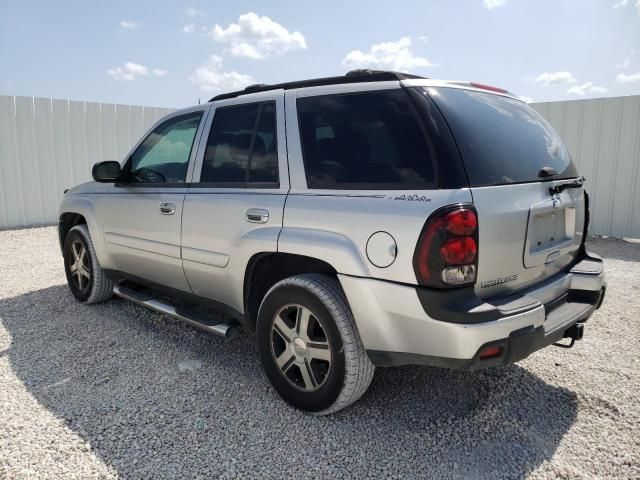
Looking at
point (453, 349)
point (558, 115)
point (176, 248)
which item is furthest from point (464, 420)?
point (558, 115)

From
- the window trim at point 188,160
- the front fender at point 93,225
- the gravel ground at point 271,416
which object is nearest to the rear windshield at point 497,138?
the gravel ground at point 271,416

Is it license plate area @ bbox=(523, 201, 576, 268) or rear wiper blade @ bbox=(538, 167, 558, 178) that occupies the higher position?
rear wiper blade @ bbox=(538, 167, 558, 178)

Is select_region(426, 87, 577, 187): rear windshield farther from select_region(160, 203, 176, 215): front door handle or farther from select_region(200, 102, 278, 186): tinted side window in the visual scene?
select_region(160, 203, 176, 215): front door handle

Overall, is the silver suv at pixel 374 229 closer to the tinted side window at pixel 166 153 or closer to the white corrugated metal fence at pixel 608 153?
the tinted side window at pixel 166 153

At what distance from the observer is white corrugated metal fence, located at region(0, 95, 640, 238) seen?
8383 mm

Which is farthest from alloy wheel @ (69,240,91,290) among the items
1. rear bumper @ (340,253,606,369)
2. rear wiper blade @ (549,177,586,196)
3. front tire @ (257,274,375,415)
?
rear wiper blade @ (549,177,586,196)

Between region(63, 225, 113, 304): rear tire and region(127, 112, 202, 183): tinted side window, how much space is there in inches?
40.2

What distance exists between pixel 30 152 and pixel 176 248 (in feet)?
26.3

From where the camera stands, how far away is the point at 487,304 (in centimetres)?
213

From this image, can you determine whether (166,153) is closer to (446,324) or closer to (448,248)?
(448,248)

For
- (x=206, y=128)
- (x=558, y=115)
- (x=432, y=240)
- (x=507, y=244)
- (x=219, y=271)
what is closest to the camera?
(x=432, y=240)

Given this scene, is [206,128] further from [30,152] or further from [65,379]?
[30,152]

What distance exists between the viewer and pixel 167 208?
344cm

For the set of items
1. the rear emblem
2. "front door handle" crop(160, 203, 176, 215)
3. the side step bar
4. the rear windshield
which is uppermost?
the rear windshield
